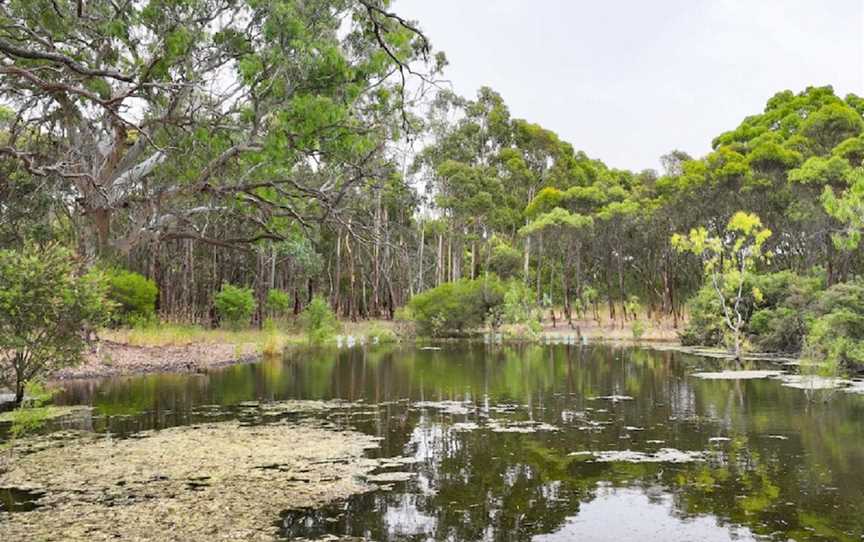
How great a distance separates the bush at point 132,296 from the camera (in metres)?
27.4

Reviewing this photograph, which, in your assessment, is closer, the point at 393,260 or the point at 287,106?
the point at 287,106

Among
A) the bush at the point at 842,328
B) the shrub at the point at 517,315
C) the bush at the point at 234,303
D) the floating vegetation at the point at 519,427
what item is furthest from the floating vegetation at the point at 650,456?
the shrub at the point at 517,315

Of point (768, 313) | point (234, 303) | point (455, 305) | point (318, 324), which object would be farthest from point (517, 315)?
point (234, 303)

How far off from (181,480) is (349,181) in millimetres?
5523

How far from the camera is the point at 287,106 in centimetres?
1196

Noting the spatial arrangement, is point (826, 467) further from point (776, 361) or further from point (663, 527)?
point (776, 361)

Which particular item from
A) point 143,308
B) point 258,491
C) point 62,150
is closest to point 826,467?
point 258,491

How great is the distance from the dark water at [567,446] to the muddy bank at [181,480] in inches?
23.2

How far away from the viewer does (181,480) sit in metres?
8.18

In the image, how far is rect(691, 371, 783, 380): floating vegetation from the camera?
62.2 feet

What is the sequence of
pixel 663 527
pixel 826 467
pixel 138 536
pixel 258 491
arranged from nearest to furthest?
A: pixel 138 536 < pixel 663 527 < pixel 258 491 < pixel 826 467

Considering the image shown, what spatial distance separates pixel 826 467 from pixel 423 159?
1695 inches

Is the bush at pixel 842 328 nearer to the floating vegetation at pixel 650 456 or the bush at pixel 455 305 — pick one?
the floating vegetation at pixel 650 456

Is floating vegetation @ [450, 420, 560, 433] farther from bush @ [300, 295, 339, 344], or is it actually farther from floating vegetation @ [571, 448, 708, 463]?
bush @ [300, 295, 339, 344]
